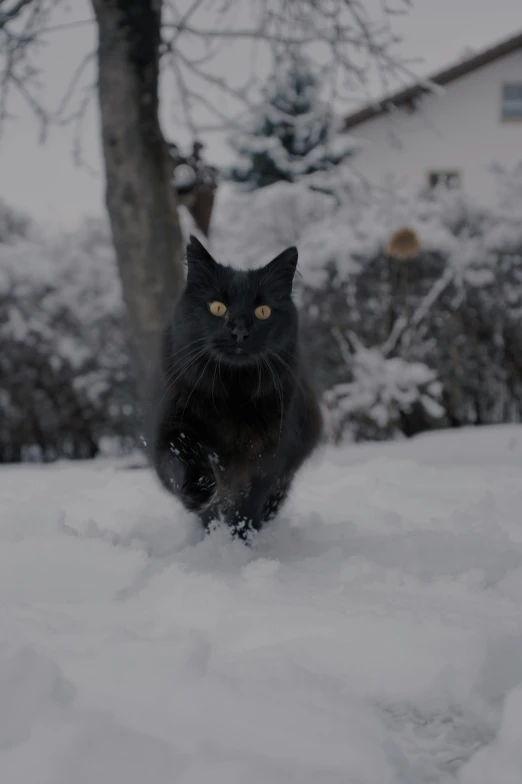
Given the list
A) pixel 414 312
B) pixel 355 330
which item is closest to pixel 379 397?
pixel 355 330

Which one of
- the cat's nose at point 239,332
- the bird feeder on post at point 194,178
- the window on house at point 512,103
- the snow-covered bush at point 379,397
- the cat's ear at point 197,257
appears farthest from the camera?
the window on house at point 512,103

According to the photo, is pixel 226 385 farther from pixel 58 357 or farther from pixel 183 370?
pixel 58 357

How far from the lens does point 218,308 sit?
6.93 ft

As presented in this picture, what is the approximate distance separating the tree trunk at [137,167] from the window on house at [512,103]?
39.5 feet

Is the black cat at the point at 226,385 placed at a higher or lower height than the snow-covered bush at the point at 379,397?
higher

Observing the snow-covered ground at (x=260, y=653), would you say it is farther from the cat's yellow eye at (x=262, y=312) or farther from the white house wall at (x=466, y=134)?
the white house wall at (x=466, y=134)

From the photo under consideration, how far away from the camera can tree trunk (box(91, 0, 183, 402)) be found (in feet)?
14.9

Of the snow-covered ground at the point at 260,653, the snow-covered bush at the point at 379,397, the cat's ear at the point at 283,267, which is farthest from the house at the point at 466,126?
the snow-covered ground at the point at 260,653

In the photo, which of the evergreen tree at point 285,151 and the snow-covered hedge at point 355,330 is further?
the evergreen tree at point 285,151

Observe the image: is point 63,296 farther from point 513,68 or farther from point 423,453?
point 513,68

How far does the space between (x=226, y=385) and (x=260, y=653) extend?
94cm

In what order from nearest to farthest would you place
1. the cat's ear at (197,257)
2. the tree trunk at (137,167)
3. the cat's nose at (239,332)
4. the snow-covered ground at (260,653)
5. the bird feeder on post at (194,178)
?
1. the snow-covered ground at (260,653)
2. the cat's nose at (239,332)
3. the cat's ear at (197,257)
4. the tree trunk at (137,167)
5. the bird feeder on post at (194,178)

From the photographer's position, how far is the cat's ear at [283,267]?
87.4 inches

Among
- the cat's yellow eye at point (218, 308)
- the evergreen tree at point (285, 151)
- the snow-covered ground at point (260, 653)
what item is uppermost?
the evergreen tree at point (285, 151)
